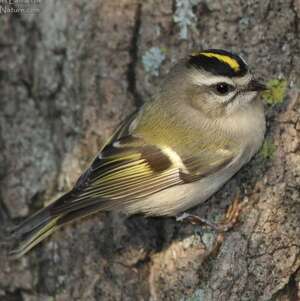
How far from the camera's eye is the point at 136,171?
2.92 metres

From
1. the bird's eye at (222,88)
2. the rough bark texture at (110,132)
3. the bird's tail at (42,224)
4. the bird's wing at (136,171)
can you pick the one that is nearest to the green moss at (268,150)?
the rough bark texture at (110,132)

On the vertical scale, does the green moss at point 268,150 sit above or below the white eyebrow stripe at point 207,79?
below

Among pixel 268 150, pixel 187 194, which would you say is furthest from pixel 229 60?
pixel 187 194

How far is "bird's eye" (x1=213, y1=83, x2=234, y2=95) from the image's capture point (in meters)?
2.90

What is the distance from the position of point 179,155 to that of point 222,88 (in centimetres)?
34

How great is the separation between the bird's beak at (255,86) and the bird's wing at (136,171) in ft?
0.96

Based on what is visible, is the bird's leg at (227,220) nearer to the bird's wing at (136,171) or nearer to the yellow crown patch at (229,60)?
the bird's wing at (136,171)

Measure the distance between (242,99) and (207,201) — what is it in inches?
18.5

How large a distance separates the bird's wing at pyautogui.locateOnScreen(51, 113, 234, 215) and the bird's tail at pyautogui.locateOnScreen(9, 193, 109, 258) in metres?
0.03

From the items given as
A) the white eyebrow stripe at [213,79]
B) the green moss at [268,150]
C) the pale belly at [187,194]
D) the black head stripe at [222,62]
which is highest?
the black head stripe at [222,62]

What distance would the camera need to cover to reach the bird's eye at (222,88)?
9.50 ft

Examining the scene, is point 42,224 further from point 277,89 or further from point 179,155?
point 277,89

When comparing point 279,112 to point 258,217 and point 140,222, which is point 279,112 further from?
point 140,222

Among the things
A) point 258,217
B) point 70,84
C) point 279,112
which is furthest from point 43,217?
point 279,112
